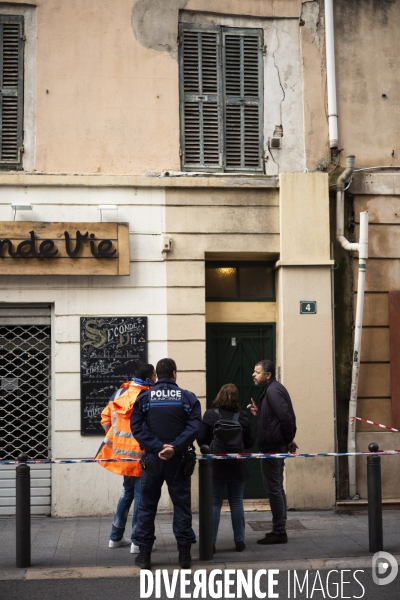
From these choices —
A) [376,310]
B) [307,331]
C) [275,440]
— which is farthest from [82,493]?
[376,310]

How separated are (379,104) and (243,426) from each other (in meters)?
5.51

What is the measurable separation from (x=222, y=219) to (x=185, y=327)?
4.96 feet

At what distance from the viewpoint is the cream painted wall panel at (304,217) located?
36.8 ft

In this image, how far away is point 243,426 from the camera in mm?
8555

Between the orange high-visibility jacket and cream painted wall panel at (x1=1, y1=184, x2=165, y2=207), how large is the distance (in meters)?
3.21

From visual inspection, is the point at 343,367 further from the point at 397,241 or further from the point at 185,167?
the point at 185,167

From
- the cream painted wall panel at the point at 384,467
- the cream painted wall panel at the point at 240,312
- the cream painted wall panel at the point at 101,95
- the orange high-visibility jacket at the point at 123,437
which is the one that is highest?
the cream painted wall panel at the point at 101,95

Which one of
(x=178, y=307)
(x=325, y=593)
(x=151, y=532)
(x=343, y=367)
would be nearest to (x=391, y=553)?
(x=325, y=593)

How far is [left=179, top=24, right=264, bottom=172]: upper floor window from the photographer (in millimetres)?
11555

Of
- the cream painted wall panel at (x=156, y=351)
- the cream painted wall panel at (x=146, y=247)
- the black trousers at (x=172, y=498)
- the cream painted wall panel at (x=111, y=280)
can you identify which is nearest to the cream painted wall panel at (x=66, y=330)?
the cream painted wall panel at (x=111, y=280)

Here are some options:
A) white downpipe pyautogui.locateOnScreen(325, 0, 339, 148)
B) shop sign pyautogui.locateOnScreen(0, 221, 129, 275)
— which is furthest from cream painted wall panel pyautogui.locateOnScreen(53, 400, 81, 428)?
white downpipe pyautogui.locateOnScreen(325, 0, 339, 148)

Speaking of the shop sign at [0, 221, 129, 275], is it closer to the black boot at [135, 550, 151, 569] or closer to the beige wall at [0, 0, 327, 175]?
the beige wall at [0, 0, 327, 175]

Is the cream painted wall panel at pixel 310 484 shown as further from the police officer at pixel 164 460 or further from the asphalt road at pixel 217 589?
the police officer at pixel 164 460

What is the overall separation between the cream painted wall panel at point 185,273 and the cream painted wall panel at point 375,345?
2.34 meters
